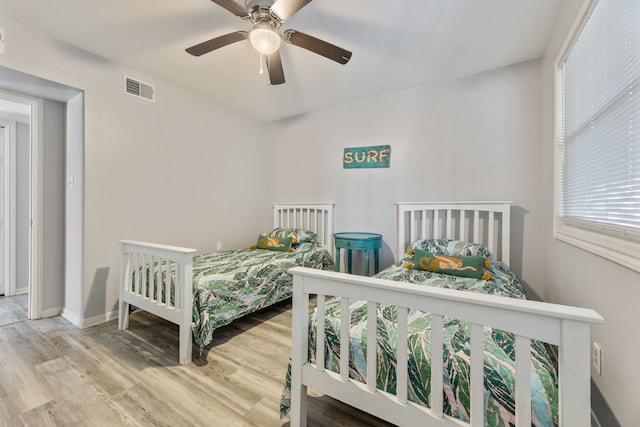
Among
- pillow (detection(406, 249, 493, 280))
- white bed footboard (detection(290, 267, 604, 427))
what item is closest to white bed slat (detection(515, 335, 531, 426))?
white bed footboard (detection(290, 267, 604, 427))

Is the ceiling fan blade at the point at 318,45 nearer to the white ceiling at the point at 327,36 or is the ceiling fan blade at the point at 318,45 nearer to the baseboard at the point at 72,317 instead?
the white ceiling at the point at 327,36

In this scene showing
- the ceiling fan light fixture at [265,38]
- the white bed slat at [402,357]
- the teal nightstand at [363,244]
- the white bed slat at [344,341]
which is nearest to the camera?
the white bed slat at [402,357]

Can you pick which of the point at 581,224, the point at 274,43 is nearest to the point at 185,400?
the point at 274,43

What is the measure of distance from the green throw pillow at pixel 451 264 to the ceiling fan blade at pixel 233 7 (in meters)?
2.18

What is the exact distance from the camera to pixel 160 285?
208 cm

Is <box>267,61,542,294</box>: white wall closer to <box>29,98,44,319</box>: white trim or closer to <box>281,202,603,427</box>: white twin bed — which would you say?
<box>281,202,603,427</box>: white twin bed

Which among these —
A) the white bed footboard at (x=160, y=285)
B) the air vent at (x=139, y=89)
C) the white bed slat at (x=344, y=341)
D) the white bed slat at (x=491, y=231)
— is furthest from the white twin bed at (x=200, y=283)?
the white bed slat at (x=491, y=231)

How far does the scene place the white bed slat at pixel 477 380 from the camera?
878 mm

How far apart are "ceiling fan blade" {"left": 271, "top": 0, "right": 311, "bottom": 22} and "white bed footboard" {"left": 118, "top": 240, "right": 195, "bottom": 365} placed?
162cm

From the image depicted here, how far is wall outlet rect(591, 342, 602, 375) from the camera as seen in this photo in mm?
1290

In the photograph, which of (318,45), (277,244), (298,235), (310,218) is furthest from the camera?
(310,218)

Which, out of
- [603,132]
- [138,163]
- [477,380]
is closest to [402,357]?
[477,380]

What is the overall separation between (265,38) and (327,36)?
585mm

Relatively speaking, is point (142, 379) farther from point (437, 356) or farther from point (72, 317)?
point (437, 356)
